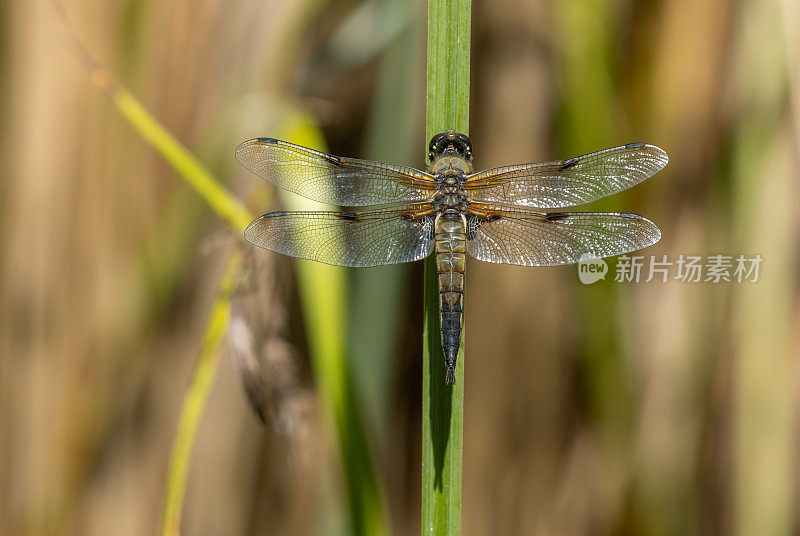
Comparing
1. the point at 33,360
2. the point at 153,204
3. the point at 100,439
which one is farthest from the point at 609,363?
the point at 33,360

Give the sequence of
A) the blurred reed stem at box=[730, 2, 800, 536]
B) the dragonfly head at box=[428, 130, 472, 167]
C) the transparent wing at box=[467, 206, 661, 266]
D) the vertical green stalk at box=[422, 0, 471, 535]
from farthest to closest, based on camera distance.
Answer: the blurred reed stem at box=[730, 2, 800, 536] < the transparent wing at box=[467, 206, 661, 266] < the dragonfly head at box=[428, 130, 472, 167] < the vertical green stalk at box=[422, 0, 471, 535]

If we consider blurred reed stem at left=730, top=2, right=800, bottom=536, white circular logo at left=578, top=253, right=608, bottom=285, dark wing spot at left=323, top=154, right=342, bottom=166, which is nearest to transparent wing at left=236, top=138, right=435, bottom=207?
dark wing spot at left=323, top=154, right=342, bottom=166

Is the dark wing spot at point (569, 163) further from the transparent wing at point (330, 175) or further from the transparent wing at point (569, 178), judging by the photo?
the transparent wing at point (330, 175)

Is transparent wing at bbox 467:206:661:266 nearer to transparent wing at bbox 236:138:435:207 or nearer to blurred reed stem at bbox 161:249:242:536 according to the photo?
transparent wing at bbox 236:138:435:207

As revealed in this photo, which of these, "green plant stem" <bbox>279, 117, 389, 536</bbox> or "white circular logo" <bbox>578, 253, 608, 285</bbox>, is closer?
"green plant stem" <bbox>279, 117, 389, 536</bbox>

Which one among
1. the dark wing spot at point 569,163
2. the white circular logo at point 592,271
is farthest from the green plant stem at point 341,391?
the white circular logo at point 592,271

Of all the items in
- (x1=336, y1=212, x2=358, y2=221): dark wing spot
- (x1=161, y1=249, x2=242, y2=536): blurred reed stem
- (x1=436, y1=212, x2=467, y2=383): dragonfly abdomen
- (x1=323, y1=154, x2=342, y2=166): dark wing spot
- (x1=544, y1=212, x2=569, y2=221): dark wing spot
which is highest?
(x1=323, y1=154, x2=342, y2=166): dark wing spot

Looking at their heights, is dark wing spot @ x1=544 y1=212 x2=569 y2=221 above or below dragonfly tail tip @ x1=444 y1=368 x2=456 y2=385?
above
